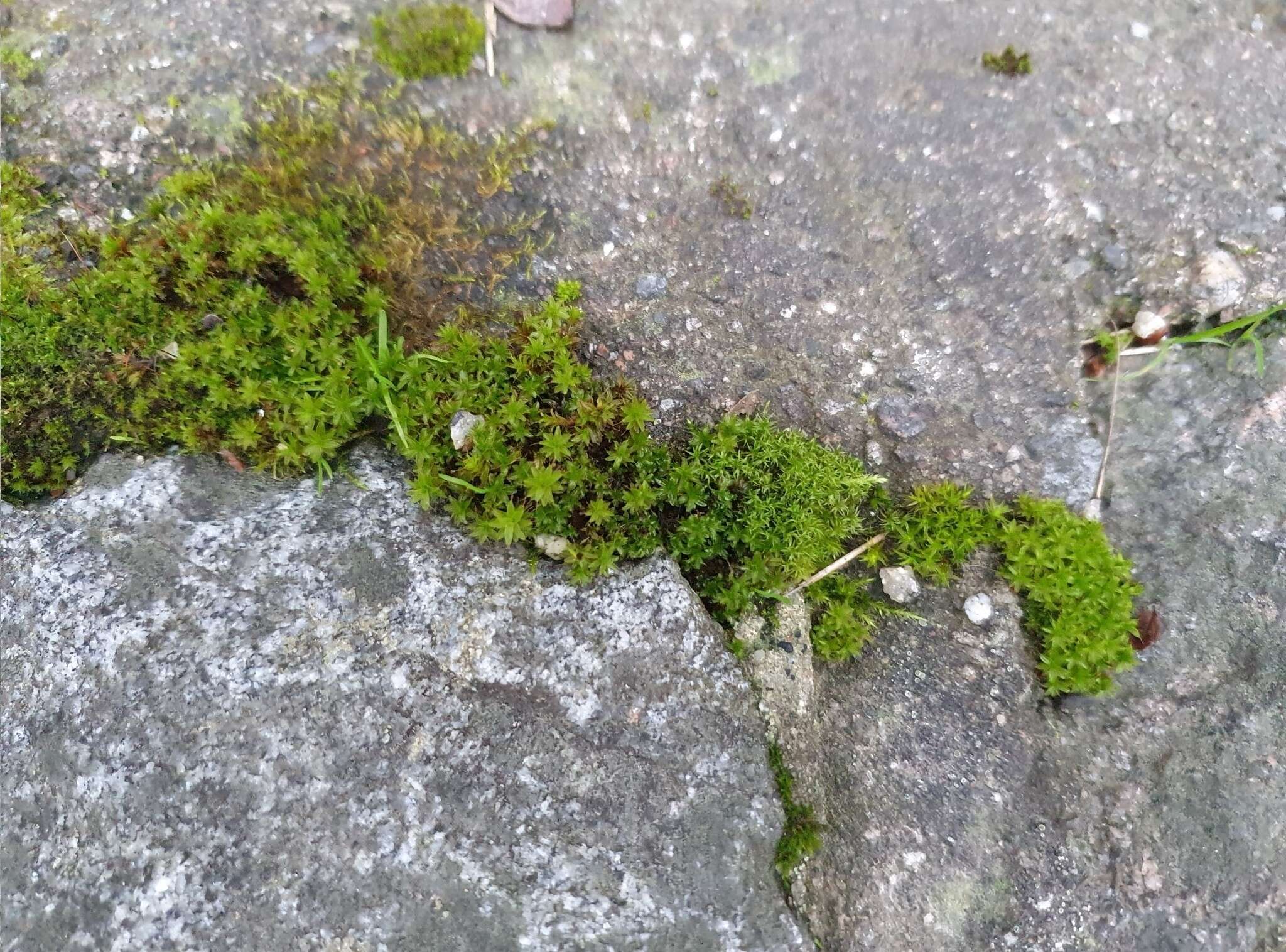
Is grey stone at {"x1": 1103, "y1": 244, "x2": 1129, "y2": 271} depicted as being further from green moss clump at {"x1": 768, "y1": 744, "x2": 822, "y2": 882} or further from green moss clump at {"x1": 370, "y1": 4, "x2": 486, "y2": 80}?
green moss clump at {"x1": 370, "y1": 4, "x2": 486, "y2": 80}

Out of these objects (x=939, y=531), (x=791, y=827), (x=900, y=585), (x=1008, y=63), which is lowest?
(x=791, y=827)

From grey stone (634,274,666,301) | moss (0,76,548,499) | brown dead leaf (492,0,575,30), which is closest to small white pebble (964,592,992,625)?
grey stone (634,274,666,301)

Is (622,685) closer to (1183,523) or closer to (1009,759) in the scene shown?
(1009,759)

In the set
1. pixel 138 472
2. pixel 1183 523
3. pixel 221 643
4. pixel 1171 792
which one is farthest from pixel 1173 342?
pixel 138 472

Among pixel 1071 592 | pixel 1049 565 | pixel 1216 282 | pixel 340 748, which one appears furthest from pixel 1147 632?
pixel 340 748

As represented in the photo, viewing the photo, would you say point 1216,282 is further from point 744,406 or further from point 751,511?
point 751,511

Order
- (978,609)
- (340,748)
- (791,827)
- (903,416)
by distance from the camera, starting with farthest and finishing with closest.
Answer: (903,416), (978,609), (791,827), (340,748)

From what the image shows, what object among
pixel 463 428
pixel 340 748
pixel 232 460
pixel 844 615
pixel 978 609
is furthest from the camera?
pixel 978 609
